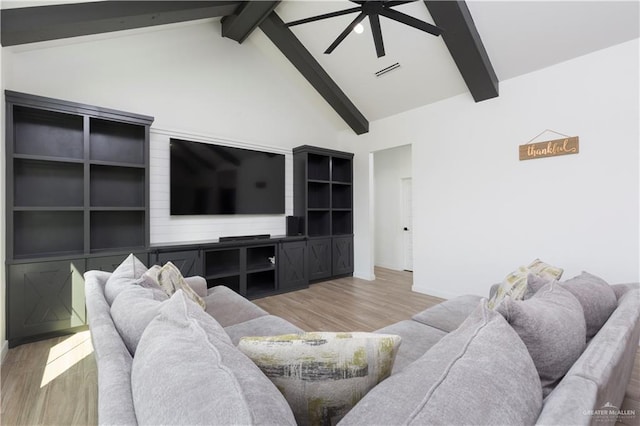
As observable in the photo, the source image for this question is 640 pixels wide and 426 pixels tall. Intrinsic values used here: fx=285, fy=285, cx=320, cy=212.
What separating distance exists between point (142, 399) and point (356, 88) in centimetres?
473

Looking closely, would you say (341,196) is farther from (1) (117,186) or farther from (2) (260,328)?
(2) (260,328)

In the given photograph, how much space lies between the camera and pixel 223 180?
4.05 m

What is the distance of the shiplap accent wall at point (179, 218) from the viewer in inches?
143

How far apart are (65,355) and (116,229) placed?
1394mm

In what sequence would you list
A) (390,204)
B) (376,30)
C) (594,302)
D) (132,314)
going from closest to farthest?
(132,314) → (594,302) → (376,30) → (390,204)

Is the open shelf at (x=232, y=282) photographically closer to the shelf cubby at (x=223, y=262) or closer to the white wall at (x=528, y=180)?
the shelf cubby at (x=223, y=262)

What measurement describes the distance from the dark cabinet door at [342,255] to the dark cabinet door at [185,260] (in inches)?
90.2

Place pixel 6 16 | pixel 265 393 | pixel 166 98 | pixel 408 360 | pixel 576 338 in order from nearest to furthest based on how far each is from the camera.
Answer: pixel 265 393 < pixel 576 338 < pixel 408 360 < pixel 6 16 < pixel 166 98

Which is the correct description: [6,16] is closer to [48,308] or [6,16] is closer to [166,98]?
[166,98]

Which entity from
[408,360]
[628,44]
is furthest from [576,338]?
[628,44]

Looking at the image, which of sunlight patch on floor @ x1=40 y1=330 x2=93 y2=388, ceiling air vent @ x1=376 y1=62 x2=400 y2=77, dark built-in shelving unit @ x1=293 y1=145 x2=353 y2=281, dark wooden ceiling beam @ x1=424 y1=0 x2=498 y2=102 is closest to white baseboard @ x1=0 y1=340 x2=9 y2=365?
sunlight patch on floor @ x1=40 y1=330 x2=93 y2=388

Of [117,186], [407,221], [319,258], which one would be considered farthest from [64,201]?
[407,221]

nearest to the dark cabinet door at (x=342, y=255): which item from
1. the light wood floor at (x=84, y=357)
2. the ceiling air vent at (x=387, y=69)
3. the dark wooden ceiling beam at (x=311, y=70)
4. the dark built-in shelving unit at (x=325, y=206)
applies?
the dark built-in shelving unit at (x=325, y=206)

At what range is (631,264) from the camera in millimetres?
2676
